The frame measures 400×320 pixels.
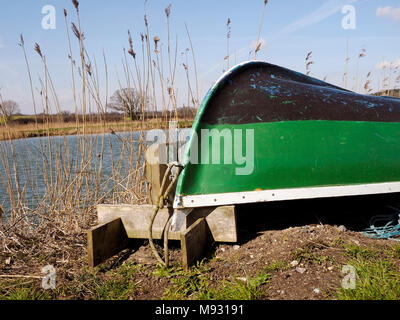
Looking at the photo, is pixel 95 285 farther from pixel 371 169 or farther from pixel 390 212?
pixel 390 212

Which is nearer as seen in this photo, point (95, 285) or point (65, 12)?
point (95, 285)

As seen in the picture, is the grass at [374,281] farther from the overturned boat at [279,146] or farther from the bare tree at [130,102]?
the bare tree at [130,102]

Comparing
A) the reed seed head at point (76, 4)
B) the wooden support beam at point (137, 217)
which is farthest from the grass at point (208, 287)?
the reed seed head at point (76, 4)

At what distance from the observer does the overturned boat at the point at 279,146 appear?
1929mm

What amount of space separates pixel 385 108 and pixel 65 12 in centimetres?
264

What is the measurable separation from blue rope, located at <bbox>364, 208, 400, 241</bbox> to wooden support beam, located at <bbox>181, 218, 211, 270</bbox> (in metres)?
1.09

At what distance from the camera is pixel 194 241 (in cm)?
177

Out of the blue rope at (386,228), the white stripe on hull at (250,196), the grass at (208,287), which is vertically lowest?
the grass at (208,287)

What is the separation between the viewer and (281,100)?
6.82 feet

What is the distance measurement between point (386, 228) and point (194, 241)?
1.39m

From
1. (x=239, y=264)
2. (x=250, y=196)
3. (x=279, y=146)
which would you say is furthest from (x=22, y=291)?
(x=279, y=146)

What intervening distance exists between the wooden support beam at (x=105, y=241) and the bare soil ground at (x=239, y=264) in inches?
2.2

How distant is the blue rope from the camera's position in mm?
2018
